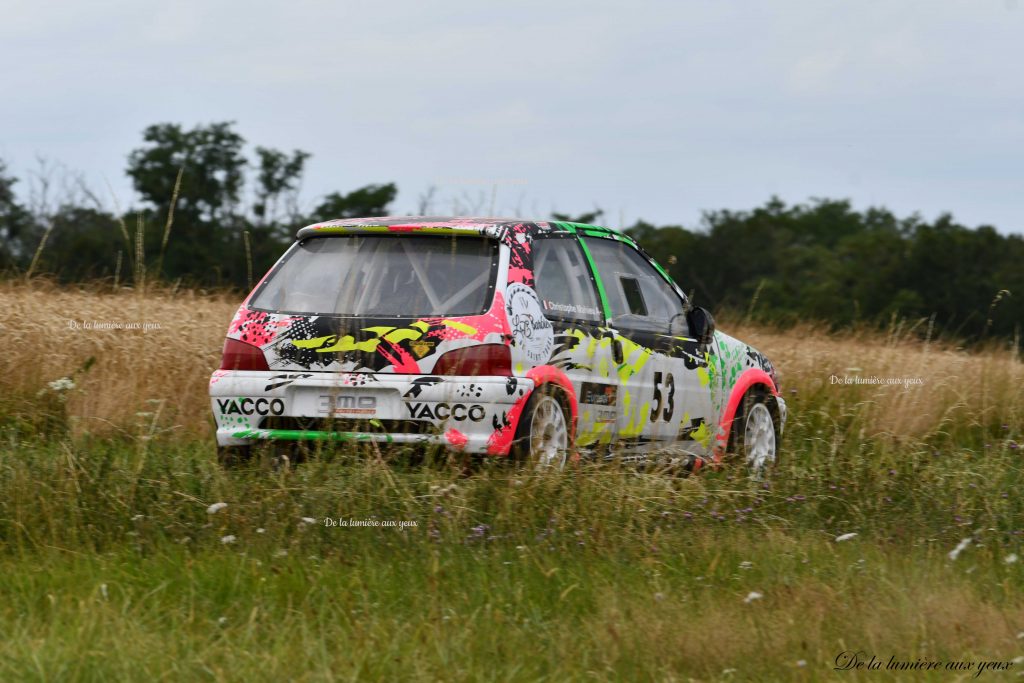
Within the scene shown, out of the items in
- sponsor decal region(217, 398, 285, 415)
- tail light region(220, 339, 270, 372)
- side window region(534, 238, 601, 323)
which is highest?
side window region(534, 238, 601, 323)

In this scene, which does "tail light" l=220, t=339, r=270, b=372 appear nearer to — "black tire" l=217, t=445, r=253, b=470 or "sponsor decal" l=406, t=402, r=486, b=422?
"black tire" l=217, t=445, r=253, b=470

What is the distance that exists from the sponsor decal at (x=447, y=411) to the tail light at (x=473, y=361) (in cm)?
16

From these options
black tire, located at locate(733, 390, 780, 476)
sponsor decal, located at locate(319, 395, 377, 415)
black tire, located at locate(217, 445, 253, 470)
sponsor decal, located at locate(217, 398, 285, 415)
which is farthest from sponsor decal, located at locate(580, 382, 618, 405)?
black tire, located at locate(217, 445, 253, 470)

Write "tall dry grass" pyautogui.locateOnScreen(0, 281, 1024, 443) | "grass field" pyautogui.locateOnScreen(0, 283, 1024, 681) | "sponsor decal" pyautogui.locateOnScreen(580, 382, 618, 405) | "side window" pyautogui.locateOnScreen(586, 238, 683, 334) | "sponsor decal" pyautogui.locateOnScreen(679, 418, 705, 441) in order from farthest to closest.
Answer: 1. "tall dry grass" pyautogui.locateOnScreen(0, 281, 1024, 443)
2. "sponsor decal" pyautogui.locateOnScreen(679, 418, 705, 441)
3. "side window" pyautogui.locateOnScreen(586, 238, 683, 334)
4. "sponsor decal" pyautogui.locateOnScreen(580, 382, 618, 405)
5. "grass field" pyautogui.locateOnScreen(0, 283, 1024, 681)

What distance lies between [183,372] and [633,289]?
483 centimetres

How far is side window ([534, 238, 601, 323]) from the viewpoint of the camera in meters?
7.43

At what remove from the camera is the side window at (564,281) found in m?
7.43

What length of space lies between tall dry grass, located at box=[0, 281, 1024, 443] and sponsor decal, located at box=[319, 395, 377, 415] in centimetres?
241

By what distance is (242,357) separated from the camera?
23.4ft

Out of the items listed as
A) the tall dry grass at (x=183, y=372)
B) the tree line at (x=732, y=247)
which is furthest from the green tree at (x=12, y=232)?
the tall dry grass at (x=183, y=372)

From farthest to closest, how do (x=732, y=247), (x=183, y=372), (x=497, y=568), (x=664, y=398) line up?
(x=732, y=247) < (x=183, y=372) < (x=664, y=398) < (x=497, y=568)

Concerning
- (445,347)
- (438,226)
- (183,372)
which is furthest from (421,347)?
(183,372)

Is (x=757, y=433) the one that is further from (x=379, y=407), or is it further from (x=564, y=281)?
(x=379, y=407)

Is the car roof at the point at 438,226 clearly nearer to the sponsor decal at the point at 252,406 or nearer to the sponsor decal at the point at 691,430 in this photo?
the sponsor decal at the point at 252,406
